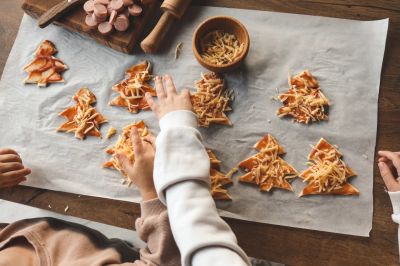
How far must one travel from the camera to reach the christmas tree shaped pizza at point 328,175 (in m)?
0.95

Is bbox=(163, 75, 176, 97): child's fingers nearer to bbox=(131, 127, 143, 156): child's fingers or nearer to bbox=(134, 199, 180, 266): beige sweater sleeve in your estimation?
bbox=(131, 127, 143, 156): child's fingers

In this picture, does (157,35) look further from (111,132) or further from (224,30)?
(111,132)

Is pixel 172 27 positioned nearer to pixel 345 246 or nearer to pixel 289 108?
pixel 289 108

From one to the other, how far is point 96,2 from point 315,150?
0.67m

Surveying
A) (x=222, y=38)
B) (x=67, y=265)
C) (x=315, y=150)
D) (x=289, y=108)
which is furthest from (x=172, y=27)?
(x=67, y=265)

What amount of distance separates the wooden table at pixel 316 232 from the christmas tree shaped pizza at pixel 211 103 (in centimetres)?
24

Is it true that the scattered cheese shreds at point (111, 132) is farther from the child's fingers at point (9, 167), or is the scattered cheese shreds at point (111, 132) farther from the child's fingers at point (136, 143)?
the child's fingers at point (9, 167)

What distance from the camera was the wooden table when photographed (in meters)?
0.92

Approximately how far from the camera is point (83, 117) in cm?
105

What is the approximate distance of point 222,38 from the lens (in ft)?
3.40

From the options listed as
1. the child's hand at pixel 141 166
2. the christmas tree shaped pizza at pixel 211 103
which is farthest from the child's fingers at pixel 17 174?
the christmas tree shaped pizza at pixel 211 103

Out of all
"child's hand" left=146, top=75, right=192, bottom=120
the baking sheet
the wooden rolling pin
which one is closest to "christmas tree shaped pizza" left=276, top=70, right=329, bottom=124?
the baking sheet

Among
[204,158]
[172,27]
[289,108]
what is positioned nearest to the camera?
[204,158]

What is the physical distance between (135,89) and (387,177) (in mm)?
650
